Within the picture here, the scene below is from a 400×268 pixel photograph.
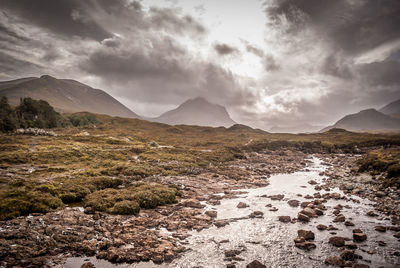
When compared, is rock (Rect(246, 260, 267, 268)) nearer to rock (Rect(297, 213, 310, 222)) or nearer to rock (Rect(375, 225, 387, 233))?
rock (Rect(297, 213, 310, 222))

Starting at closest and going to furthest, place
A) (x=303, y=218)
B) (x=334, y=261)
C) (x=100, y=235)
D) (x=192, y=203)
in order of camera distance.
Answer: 1. (x=334, y=261)
2. (x=100, y=235)
3. (x=303, y=218)
4. (x=192, y=203)

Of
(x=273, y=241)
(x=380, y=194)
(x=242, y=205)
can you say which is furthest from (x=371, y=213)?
(x=242, y=205)

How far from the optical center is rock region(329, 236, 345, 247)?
38.7ft

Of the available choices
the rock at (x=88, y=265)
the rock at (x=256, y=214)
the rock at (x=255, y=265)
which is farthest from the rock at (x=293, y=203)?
the rock at (x=88, y=265)

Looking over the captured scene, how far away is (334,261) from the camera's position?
10.3m

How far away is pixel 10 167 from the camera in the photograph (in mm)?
25688

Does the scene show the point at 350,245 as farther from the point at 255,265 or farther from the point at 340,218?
the point at 255,265

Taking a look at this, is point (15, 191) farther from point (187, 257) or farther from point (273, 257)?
point (273, 257)

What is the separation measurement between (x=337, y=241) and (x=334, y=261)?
2.10m

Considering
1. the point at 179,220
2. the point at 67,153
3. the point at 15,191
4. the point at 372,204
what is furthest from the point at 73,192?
the point at 372,204

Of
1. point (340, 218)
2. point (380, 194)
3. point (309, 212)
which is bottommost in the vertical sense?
point (309, 212)

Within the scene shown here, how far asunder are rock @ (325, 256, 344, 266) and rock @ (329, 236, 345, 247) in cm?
173

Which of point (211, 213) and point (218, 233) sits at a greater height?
point (211, 213)

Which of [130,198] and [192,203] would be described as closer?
[130,198]
